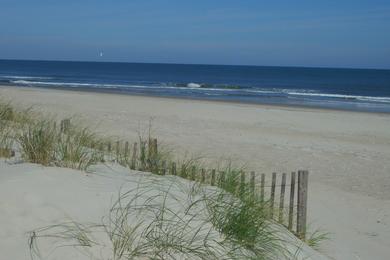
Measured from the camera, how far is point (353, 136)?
17.4m

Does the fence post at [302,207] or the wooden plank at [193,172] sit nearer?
the fence post at [302,207]

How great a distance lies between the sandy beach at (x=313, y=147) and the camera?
24.2 feet

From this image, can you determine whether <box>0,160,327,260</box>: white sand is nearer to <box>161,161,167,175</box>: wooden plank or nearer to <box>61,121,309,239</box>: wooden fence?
<box>61,121,309,239</box>: wooden fence

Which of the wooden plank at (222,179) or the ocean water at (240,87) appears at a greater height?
the wooden plank at (222,179)

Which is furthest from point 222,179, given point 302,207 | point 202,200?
point 202,200

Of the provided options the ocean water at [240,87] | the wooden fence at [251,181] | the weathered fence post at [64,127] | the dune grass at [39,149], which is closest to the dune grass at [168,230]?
the wooden fence at [251,181]

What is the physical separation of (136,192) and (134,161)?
1763 millimetres

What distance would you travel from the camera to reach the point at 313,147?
14.3m

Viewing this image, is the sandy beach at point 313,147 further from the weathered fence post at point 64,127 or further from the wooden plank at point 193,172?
the weathered fence post at point 64,127

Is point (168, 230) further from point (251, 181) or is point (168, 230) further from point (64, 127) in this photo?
point (64, 127)

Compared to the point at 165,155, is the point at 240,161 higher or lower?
lower

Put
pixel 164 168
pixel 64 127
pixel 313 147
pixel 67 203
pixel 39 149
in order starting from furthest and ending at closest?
→ pixel 313 147 → pixel 64 127 → pixel 164 168 → pixel 39 149 → pixel 67 203

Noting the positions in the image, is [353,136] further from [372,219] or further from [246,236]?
[246,236]

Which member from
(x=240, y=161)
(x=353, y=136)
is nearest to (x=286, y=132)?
(x=353, y=136)
